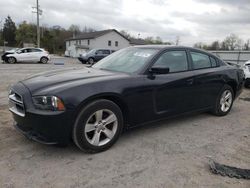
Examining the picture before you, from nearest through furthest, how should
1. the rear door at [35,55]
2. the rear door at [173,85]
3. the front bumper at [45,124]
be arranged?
the front bumper at [45,124], the rear door at [173,85], the rear door at [35,55]

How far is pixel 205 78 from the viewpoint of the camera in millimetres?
4648

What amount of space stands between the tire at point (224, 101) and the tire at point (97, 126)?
2592 mm

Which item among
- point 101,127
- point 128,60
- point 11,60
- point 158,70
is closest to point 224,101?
point 158,70

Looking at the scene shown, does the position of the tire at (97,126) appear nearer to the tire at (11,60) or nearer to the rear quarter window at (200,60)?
the rear quarter window at (200,60)

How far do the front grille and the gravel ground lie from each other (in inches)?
21.6

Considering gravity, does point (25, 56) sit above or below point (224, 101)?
above

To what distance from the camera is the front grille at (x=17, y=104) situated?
3.16m

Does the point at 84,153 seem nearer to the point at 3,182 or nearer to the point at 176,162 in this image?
the point at 3,182

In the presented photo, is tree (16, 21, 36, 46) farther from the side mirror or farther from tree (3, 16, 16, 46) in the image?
the side mirror

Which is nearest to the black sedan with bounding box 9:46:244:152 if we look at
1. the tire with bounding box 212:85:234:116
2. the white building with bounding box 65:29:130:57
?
the tire with bounding box 212:85:234:116

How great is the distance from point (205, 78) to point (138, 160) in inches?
91.3

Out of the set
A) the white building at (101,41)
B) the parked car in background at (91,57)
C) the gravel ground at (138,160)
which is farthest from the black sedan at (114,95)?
the white building at (101,41)

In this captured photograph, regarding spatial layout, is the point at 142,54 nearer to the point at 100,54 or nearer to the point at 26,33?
the point at 100,54

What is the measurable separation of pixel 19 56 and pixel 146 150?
20.1 meters
